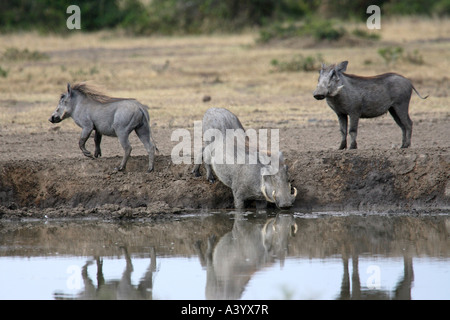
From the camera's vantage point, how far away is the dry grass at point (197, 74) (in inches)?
490

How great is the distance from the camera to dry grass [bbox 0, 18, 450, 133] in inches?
490

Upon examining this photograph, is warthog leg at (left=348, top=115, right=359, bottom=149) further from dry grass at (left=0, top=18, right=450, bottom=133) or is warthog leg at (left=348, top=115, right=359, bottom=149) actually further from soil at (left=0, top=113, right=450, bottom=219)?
dry grass at (left=0, top=18, right=450, bottom=133)

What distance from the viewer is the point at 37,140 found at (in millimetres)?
10617

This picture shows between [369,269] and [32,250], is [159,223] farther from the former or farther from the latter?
[369,269]

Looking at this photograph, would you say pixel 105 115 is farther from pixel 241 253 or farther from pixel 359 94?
pixel 359 94

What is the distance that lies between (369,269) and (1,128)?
22.8 ft

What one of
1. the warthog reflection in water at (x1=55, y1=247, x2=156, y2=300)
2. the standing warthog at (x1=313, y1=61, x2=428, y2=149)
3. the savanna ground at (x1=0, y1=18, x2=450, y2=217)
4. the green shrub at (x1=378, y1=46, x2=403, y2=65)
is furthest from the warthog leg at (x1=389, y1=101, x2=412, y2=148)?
the green shrub at (x1=378, y1=46, x2=403, y2=65)

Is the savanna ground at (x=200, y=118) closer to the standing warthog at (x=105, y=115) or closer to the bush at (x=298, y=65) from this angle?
the bush at (x=298, y=65)

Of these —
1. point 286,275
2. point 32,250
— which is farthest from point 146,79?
point 286,275

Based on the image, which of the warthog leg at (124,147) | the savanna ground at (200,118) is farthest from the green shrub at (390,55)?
the warthog leg at (124,147)

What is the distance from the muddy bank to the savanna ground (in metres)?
0.01

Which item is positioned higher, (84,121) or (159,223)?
(84,121)

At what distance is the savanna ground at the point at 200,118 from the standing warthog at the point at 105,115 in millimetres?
442

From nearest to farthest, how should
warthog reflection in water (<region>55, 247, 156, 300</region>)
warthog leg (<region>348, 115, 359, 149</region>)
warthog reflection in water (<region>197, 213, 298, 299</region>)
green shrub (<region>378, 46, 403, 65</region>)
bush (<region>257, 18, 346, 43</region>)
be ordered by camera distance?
warthog reflection in water (<region>55, 247, 156, 300</region>) → warthog reflection in water (<region>197, 213, 298, 299</region>) → warthog leg (<region>348, 115, 359, 149</region>) → green shrub (<region>378, 46, 403, 65</region>) → bush (<region>257, 18, 346, 43</region>)
